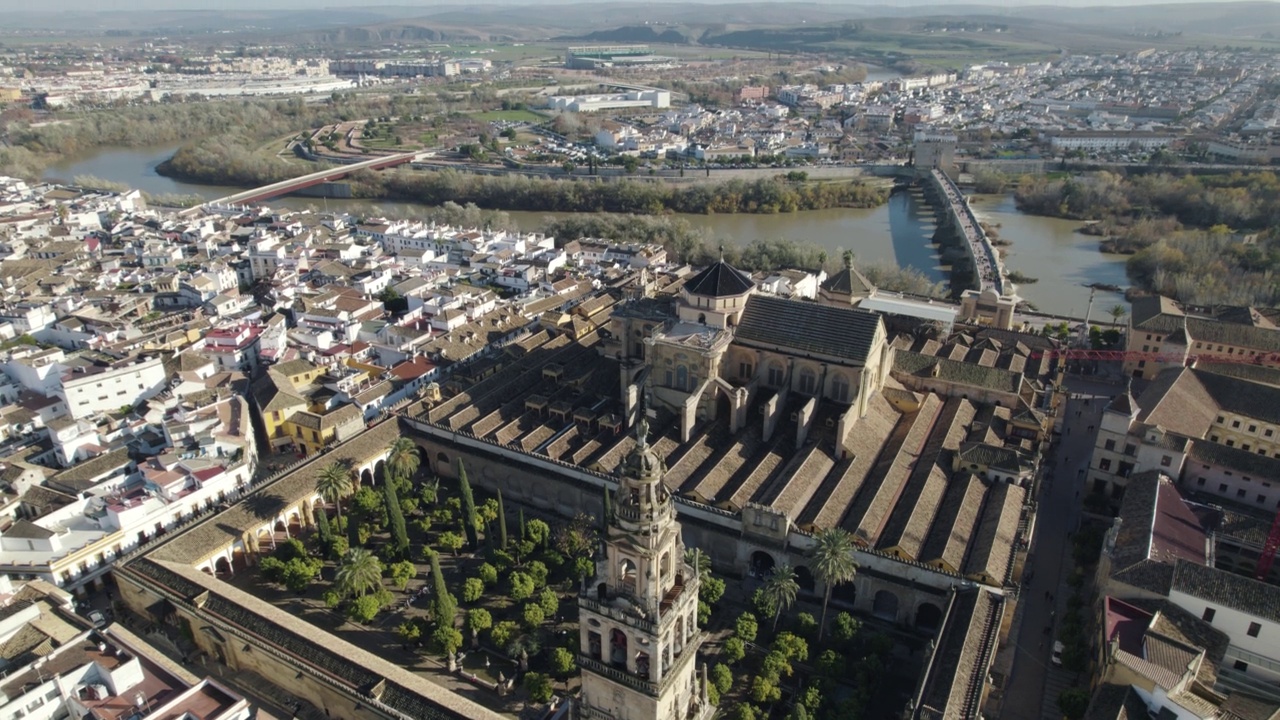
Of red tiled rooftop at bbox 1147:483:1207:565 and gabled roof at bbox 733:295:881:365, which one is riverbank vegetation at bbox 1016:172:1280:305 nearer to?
red tiled rooftop at bbox 1147:483:1207:565

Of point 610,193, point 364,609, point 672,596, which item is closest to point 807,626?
point 672,596

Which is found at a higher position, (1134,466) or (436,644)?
(1134,466)

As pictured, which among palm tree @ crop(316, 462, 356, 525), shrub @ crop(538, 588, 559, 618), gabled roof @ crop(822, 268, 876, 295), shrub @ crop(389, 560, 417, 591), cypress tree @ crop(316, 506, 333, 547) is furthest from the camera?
gabled roof @ crop(822, 268, 876, 295)

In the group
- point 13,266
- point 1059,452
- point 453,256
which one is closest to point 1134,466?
point 1059,452

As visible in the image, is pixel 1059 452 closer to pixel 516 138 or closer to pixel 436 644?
pixel 436 644

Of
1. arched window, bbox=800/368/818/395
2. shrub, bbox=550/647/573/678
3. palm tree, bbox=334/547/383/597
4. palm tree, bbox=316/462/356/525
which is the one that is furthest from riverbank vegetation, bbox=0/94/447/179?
shrub, bbox=550/647/573/678

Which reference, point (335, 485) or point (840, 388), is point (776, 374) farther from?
point (335, 485)

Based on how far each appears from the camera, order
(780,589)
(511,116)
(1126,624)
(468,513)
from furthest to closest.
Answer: (511,116), (468,513), (780,589), (1126,624)
